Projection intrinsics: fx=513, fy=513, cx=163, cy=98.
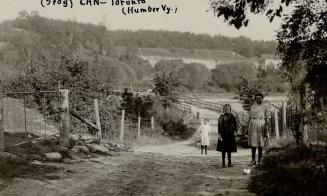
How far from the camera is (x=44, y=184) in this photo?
9633 mm

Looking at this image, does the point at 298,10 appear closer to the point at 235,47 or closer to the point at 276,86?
the point at 276,86

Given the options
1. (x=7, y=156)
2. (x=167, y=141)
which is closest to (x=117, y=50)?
(x=167, y=141)

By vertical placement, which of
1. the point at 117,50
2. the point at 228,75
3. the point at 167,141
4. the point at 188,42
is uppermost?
the point at 188,42

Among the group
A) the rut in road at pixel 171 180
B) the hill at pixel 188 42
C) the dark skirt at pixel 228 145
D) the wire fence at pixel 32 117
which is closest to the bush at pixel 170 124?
the wire fence at pixel 32 117

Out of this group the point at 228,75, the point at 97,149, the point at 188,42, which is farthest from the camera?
the point at 188,42

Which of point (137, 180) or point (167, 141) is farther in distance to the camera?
point (167, 141)

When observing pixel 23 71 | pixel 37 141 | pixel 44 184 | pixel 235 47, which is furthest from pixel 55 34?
pixel 235 47

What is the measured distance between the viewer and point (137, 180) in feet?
34.3

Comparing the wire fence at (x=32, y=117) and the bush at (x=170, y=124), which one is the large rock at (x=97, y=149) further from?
the bush at (x=170, y=124)

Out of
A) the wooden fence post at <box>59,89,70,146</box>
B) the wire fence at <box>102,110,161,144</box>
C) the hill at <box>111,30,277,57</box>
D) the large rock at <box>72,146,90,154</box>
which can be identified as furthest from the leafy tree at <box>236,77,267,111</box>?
the hill at <box>111,30,277,57</box>

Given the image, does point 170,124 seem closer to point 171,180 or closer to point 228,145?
point 228,145

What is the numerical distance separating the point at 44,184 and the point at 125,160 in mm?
4819

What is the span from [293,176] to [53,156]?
6430mm

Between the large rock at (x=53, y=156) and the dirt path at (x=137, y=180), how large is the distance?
2.04 ft
